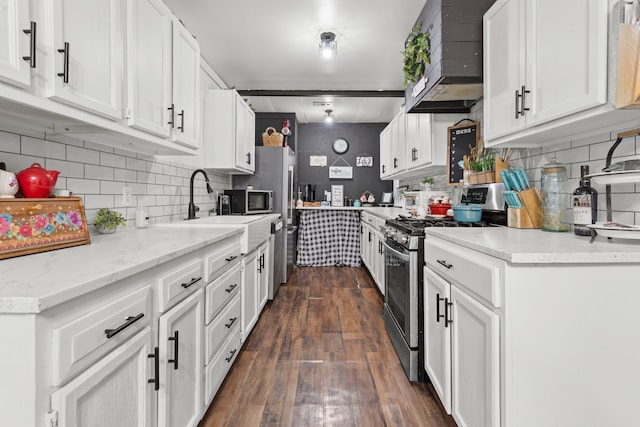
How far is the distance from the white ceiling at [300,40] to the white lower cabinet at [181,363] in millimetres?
2198

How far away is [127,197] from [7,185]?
859mm

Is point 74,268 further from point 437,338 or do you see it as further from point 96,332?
point 437,338

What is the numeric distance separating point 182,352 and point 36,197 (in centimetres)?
79

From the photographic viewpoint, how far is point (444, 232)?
1657 mm

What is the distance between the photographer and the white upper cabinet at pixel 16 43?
895mm

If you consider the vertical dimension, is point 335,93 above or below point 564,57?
above

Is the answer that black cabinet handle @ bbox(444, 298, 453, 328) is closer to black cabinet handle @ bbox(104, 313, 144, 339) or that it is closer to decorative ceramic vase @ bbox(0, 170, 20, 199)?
black cabinet handle @ bbox(104, 313, 144, 339)

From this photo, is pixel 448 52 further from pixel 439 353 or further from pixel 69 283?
pixel 69 283

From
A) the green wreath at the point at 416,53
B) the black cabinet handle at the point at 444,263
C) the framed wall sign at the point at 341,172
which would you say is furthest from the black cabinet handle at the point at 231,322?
the framed wall sign at the point at 341,172

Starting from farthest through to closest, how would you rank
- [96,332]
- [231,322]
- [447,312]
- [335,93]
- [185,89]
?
[335,93] < [185,89] < [231,322] < [447,312] < [96,332]

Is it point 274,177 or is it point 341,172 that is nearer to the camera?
point 274,177

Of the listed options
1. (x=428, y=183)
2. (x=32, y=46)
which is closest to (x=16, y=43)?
(x=32, y=46)

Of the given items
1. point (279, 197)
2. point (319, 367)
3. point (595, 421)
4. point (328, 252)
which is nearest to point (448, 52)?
point (595, 421)

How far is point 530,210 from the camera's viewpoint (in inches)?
68.8
